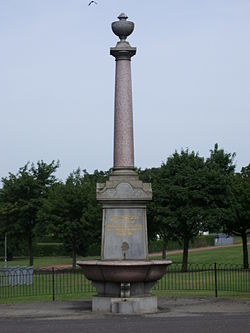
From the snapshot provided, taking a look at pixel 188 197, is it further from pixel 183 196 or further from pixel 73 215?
pixel 73 215

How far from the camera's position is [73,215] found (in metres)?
43.9

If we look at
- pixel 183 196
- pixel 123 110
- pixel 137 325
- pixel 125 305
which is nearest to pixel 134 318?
pixel 125 305

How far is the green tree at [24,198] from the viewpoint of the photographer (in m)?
48.1

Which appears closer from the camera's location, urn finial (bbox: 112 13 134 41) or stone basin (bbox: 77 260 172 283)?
stone basin (bbox: 77 260 172 283)

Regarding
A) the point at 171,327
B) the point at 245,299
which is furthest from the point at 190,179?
the point at 171,327

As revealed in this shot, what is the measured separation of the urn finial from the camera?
1998 centimetres

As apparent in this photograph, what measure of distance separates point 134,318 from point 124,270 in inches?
54.9

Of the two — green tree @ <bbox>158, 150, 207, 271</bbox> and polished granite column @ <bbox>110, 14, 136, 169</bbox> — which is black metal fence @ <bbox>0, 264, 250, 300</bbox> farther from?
polished granite column @ <bbox>110, 14, 136, 169</bbox>

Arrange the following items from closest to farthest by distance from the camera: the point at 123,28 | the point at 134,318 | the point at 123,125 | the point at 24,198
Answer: the point at 134,318
the point at 123,125
the point at 123,28
the point at 24,198

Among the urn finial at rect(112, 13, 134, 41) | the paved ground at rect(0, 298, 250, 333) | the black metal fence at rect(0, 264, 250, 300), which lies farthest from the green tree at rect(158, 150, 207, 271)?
the urn finial at rect(112, 13, 134, 41)

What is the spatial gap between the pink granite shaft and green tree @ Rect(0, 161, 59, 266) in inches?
1136

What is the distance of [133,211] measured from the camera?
1880 cm

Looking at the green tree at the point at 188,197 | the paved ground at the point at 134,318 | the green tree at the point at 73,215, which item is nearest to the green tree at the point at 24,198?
the green tree at the point at 73,215

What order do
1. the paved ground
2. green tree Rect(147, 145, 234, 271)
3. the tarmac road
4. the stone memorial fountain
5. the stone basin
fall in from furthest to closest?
green tree Rect(147, 145, 234, 271)
the stone memorial fountain
the stone basin
the paved ground
the tarmac road
